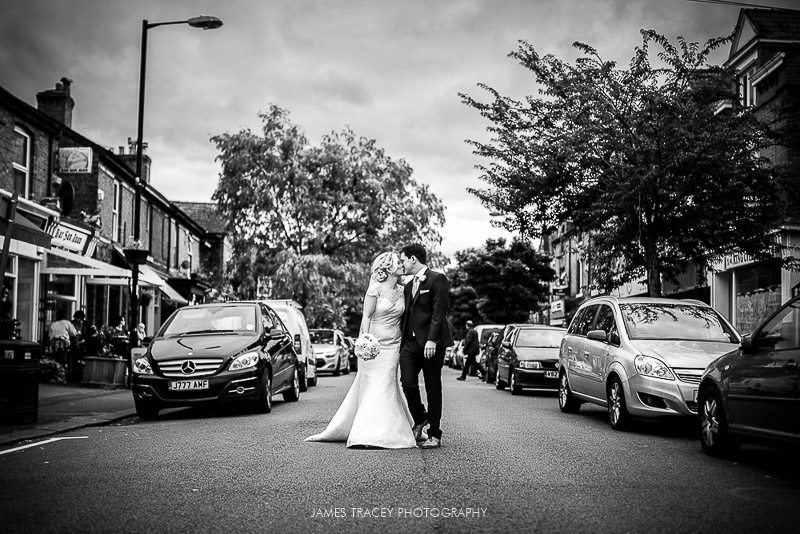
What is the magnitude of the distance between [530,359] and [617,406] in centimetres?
724

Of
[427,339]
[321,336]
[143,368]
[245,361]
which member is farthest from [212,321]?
[321,336]

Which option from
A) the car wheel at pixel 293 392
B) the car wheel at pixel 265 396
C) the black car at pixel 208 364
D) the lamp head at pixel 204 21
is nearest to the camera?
the black car at pixel 208 364

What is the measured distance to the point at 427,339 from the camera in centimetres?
887

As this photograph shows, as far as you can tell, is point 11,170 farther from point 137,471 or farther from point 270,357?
point 137,471

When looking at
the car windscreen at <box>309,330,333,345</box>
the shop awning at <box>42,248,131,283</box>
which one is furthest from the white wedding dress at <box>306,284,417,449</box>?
the car windscreen at <box>309,330,333,345</box>

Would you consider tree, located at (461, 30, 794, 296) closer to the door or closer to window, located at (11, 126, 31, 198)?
the door

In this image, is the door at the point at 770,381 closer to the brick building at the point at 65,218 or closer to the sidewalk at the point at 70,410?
the sidewalk at the point at 70,410

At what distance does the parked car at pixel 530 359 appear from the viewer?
1827cm

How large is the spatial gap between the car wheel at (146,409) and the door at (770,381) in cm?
787

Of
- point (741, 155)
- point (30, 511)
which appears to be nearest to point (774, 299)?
point (741, 155)

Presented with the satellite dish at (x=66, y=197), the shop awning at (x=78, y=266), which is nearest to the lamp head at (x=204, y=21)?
the shop awning at (x=78, y=266)

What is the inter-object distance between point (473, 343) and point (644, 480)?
2021 cm

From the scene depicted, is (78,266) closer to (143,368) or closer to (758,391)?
(143,368)

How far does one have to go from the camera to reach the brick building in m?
21.5
